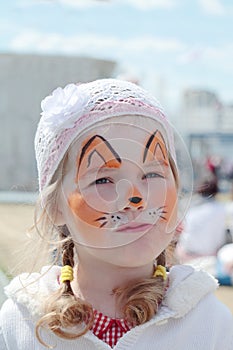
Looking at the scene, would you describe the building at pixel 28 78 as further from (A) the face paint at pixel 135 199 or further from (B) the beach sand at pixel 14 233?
(A) the face paint at pixel 135 199

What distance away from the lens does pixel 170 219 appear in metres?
1.31

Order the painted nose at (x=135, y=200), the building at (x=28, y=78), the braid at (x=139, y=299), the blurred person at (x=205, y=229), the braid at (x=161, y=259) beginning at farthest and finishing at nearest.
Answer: the building at (x=28, y=78), the blurred person at (x=205, y=229), the braid at (x=161, y=259), the braid at (x=139, y=299), the painted nose at (x=135, y=200)

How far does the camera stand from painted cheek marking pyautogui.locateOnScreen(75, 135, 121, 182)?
4.15ft

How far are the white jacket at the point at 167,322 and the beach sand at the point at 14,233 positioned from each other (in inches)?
5.5

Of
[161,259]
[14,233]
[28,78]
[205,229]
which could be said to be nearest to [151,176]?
[161,259]

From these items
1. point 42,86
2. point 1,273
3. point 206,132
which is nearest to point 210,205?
point 1,273

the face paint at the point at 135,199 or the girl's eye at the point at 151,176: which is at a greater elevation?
the girl's eye at the point at 151,176

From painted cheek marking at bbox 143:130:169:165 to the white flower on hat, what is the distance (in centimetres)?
15

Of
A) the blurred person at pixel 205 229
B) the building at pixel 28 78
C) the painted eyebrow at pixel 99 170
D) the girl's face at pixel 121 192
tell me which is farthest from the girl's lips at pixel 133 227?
the building at pixel 28 78

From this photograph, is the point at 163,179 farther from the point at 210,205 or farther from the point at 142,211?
the point at 210,205

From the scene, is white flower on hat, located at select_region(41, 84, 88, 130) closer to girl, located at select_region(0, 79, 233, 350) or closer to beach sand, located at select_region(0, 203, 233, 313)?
girl, located at select_region(0, 79, 233, 350)

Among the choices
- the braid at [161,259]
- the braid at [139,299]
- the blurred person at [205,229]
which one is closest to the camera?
the braid at [139,299]

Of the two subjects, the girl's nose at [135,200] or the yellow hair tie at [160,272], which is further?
the yellow hair tie at [160,272]

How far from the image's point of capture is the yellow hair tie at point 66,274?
1413 mm
